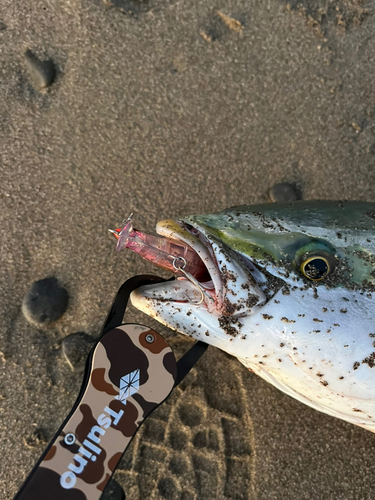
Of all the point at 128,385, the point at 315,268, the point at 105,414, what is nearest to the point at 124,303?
the point at 128,385

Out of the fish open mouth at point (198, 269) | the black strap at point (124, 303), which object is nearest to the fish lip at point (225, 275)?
the fish open mouth at point (198, 269)

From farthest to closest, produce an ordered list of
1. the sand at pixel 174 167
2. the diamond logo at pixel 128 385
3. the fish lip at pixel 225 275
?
the sand at pixel 174 167, the diamond logo at pixel 128 385, the fish lip at pixel 225 275

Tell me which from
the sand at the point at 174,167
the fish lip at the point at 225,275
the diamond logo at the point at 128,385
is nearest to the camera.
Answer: the fish lip at the point at 225,275

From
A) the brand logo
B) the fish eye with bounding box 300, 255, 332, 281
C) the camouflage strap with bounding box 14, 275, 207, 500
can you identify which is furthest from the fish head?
the brand logo

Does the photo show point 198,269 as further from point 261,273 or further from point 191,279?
point 261,273

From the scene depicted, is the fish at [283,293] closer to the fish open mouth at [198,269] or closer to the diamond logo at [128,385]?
the fish open mouth at [198,269]

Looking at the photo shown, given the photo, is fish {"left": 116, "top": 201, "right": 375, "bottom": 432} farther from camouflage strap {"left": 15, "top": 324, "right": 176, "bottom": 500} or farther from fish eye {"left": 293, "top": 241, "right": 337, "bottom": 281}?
camouflage strap {"left": 15, "top": 324, "right": 176, "bottom": 500}

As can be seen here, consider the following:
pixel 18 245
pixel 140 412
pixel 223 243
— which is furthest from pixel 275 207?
pixel 18 245
